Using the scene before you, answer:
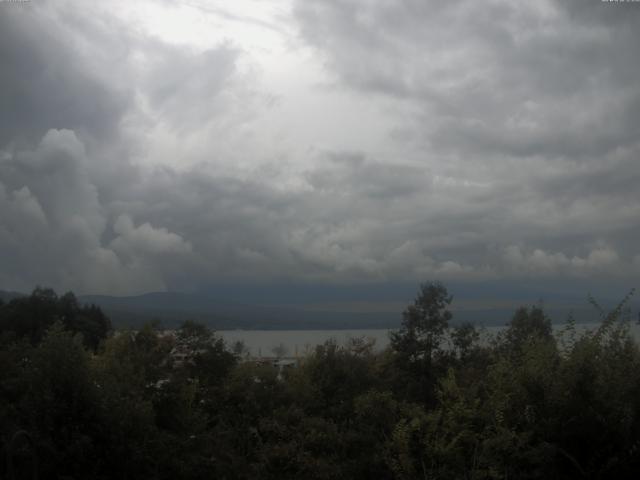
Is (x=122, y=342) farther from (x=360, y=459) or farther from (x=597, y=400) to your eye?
A: (x=597, y=400)

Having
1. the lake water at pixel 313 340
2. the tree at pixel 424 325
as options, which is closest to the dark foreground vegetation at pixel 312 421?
the lake water at pixel 313 340

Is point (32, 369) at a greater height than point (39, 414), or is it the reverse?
point (32, 369)

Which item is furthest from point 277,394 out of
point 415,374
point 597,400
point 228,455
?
point 415,374

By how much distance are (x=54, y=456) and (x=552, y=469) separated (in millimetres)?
7336

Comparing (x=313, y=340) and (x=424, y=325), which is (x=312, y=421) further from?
(x=313, y=340)

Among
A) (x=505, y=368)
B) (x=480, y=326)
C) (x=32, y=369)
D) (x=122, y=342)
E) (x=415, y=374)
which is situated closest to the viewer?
(x=32, y=369)

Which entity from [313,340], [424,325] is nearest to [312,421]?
[424,325]

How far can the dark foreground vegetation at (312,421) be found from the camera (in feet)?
31.4

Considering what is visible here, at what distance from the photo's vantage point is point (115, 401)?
988cm

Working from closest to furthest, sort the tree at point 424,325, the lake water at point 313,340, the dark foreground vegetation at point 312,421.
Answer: the dark foreground vegetation at point 312,421
the lake water at point 313,340
the tree at point 424,325

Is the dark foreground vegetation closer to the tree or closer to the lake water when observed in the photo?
the lake water

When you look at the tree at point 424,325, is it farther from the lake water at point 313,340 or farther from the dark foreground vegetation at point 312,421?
the dark foreground vegetation at point 312,421

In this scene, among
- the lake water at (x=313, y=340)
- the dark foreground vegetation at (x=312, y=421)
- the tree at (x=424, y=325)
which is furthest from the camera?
the tree at (x=424, y=325)

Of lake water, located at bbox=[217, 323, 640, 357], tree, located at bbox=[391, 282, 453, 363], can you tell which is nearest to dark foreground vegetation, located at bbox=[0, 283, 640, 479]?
lake water, located at bbox=[217, 323, 640, 357]
